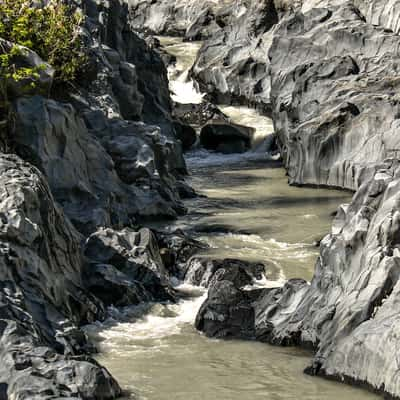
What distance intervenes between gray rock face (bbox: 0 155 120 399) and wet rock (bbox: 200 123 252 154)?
23.2m

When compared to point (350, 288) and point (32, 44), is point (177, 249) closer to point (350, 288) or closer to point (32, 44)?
point (32, 44)

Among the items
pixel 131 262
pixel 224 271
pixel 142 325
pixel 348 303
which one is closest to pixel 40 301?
pixel 142 325

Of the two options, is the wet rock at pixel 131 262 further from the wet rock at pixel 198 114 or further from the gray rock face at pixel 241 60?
the gray rock face at pixel 241 60

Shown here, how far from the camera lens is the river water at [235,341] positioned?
1228 cm

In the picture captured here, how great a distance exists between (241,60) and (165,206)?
24975 mm

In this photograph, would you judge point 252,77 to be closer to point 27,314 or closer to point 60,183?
point 60,183

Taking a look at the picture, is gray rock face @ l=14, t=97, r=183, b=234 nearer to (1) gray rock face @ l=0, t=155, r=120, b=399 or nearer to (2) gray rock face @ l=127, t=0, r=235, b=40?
(1) gray rock face @ l=0, t=155, r=120, b=399

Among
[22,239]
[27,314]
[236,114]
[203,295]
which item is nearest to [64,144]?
[203,295]

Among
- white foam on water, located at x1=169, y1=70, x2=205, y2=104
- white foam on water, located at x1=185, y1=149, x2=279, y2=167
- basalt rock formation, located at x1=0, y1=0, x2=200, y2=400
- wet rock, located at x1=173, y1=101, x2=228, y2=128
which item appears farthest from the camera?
white foam on water, located at x1=169, y1=70, x2=205, y2=104

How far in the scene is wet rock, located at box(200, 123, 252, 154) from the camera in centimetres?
4044

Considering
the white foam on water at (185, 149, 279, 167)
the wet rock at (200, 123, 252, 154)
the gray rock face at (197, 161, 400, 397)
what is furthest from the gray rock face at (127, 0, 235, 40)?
the gray rock face at (197, 161, 400, 397)

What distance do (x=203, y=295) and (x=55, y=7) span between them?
1180 cm

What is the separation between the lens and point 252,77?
47.9m

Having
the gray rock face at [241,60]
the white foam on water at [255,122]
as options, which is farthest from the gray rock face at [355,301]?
the gray rock face at [241,60]
